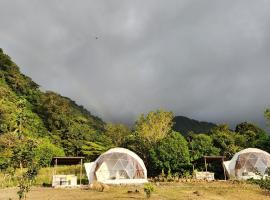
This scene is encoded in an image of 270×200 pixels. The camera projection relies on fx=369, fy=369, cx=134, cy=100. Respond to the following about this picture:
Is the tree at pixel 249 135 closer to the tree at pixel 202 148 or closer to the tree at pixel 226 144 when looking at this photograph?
the tree at pixel 226 144

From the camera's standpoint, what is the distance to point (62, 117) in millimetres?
66562

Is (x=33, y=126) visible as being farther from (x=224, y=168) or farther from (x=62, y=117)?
(x=224, y=168)

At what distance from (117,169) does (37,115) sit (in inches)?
1322

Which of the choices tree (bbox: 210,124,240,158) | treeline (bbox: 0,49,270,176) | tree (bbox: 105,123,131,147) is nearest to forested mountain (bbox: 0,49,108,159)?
treeline (bbox: 0,49,270,176)

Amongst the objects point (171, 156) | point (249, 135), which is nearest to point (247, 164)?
point (171, 156)

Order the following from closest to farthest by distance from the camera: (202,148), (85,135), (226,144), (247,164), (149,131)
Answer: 1. (247,164)
2. (202,148)
3. (226,144)
4. (149,131)
5. (85,135)

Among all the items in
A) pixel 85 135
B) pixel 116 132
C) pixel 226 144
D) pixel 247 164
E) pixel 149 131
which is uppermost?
pixel 116 132

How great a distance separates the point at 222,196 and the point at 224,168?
17166 mm

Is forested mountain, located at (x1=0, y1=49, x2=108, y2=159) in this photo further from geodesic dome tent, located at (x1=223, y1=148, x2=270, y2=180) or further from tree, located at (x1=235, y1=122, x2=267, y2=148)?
geodesic dome tent, located at (x1=223, y1=148, x2=270, y2=180)

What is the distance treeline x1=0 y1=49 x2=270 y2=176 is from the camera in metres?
42.2

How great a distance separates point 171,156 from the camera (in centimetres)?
4134

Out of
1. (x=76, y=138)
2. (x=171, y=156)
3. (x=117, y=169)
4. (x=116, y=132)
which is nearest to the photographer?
(x=117, y=169)

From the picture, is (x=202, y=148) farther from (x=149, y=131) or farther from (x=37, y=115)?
(x=37, y=115)

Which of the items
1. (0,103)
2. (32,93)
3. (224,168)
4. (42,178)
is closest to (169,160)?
(224,168)
